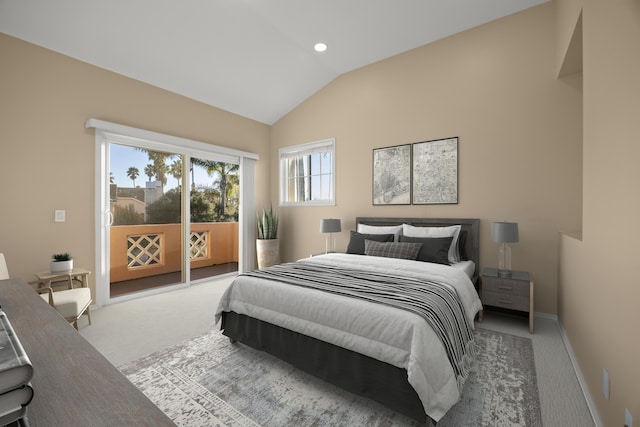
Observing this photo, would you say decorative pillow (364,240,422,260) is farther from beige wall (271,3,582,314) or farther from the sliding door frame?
the sliding door frame

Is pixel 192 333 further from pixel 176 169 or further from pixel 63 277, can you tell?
pixel 176 169

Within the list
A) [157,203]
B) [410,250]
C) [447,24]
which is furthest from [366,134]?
[157,203]

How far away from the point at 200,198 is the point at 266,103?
1.93 meters

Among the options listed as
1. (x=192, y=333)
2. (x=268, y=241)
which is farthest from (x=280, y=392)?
(x=268, y=241)

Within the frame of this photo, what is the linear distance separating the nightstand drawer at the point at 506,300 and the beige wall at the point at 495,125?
0.56 metres

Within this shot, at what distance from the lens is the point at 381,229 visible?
3959 millimetres

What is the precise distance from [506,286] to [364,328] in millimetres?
1936

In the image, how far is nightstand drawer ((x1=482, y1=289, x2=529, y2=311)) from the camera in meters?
2.83

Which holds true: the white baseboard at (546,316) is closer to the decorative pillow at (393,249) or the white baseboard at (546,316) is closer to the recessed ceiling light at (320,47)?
the decorative pillow at (393,249)

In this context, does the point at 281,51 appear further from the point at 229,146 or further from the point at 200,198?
the point at 200,198

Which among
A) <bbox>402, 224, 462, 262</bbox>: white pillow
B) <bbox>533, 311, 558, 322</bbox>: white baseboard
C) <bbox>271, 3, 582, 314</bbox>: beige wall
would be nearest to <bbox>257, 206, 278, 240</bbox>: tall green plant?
<bbox>271, 3, 582, 314</bbox>: beige wall

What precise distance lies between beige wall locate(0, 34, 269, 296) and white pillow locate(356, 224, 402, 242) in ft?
10.6

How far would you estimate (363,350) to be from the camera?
5.74ft

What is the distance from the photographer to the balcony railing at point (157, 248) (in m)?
3.99
